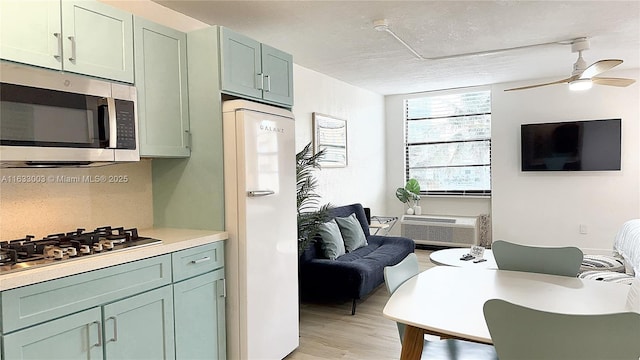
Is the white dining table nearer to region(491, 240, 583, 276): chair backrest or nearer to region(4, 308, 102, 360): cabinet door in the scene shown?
region(491, 240, 583, 276): chair backrest

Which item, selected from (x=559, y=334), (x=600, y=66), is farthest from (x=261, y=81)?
(x=600, y=66)

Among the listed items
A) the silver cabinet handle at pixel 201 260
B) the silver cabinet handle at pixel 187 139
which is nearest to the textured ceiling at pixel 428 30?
the silver cabinet handle at pixel 187 139

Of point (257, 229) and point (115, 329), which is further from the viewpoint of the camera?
point (257, 229)

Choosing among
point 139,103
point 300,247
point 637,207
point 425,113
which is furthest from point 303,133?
point 637,207

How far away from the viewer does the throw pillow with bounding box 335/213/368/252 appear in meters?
4.43

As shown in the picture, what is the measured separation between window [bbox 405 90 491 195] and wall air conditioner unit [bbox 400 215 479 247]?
19.6 inches

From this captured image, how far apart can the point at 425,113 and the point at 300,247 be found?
4000mm

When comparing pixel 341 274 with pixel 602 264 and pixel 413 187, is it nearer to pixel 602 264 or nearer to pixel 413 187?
pixel 602 264

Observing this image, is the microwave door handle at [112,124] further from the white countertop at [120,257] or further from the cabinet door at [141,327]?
the cabinet door at [141,327]

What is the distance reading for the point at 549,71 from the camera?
5254 millimetres

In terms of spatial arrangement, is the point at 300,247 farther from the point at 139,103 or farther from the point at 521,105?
the point at 521,105

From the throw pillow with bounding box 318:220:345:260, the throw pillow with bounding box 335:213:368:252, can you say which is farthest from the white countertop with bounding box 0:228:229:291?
the throw pillow with bounding box 335:213:368:252

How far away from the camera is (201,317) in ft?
7.64

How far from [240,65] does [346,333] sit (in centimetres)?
215
